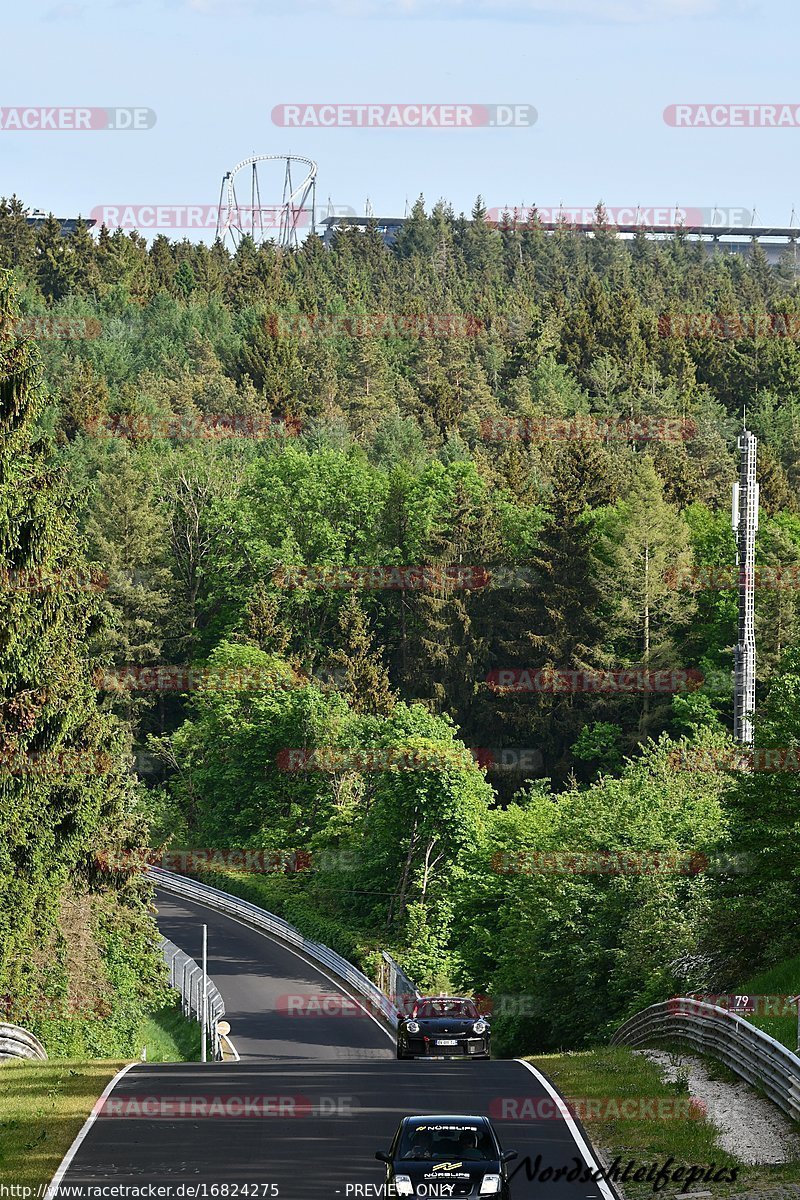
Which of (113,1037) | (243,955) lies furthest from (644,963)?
(243,955)

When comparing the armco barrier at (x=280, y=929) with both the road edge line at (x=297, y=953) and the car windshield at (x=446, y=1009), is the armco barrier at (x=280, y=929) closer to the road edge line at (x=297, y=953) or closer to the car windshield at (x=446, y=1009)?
the road edge line at (x=297, y=953)

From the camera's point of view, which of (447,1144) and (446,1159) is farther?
(447,1144)

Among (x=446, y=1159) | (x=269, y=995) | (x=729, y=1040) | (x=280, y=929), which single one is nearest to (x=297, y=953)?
(x=280, y=929)

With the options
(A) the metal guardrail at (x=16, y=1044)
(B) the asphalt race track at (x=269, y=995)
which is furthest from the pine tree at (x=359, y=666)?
(A) the metal guardrail at (x=16, y=1044)

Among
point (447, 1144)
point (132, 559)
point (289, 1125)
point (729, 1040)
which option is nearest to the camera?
point (447, 1144)

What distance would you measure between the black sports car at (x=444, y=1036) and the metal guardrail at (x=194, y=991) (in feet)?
76.0

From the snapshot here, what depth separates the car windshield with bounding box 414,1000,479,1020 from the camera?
35.0 m

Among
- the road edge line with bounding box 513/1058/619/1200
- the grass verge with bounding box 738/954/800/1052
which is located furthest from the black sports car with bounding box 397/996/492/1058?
the road edge line with bounding box 513/1058/619/1200

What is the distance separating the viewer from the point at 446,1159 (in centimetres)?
1812

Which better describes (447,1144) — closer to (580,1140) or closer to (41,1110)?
(580,1140)

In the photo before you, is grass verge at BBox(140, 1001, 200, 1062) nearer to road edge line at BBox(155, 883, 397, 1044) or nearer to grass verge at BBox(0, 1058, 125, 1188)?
road edge line at BBox(155, 883, 397, 1044)

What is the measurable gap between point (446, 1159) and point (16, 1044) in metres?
16.7

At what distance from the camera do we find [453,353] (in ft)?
524

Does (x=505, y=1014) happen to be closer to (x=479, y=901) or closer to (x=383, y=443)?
(x=479, y=901)
